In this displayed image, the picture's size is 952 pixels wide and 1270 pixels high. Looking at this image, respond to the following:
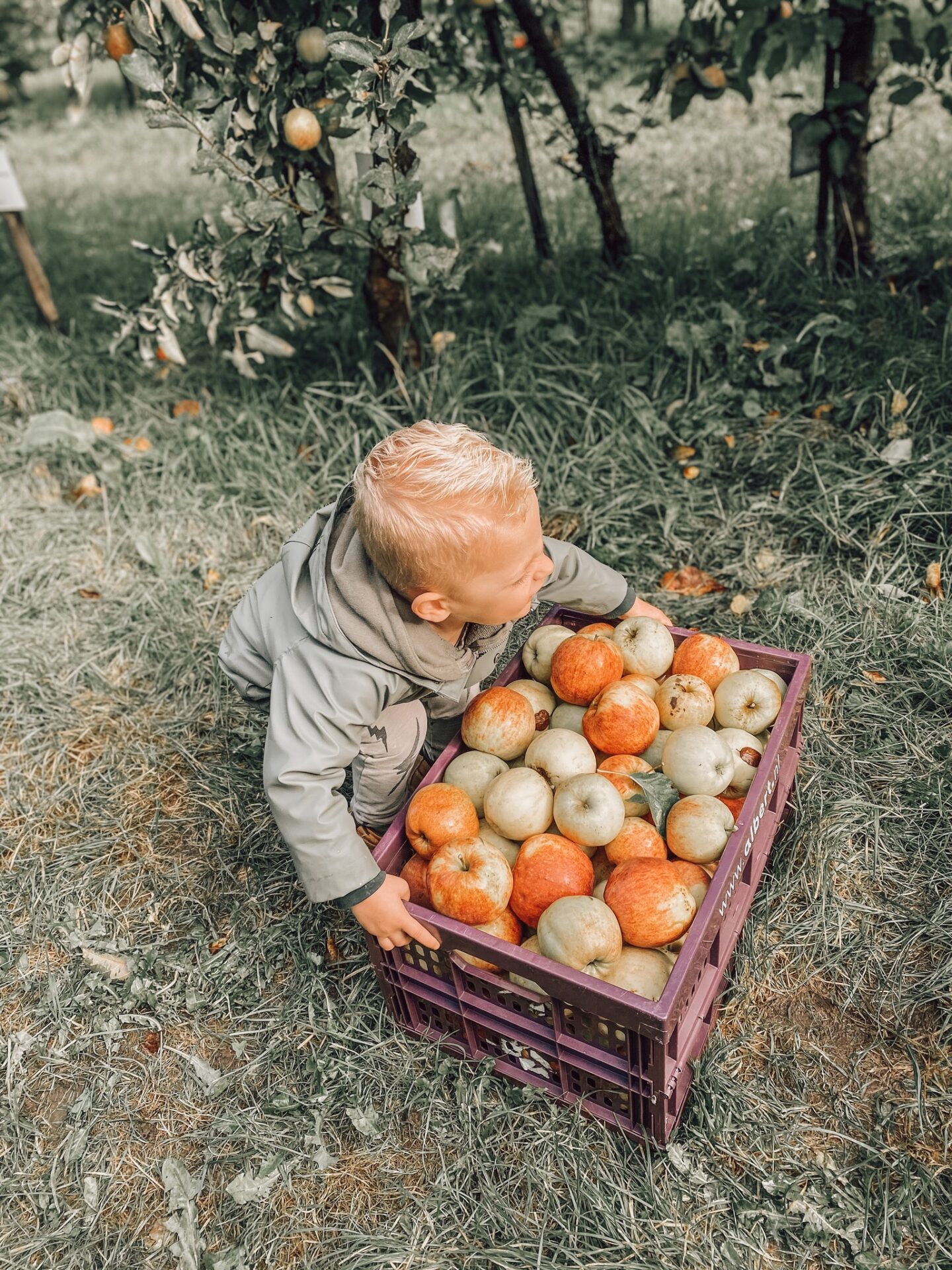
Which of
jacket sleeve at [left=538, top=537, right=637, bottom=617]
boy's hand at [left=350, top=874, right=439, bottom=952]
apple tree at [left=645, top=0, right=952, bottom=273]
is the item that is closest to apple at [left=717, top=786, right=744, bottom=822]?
jacket sleeve at [left=538, top=537, right=637, bottom=617]

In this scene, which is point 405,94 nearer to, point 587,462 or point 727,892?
point 587,462

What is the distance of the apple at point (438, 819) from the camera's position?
1848 mm

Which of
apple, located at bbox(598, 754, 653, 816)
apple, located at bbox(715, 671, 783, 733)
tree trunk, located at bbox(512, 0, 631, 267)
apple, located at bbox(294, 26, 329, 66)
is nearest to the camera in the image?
apple, located at bbox(598, 754, 653, 816)

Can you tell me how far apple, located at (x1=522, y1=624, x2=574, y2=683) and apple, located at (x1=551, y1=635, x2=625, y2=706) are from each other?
0.34 feet

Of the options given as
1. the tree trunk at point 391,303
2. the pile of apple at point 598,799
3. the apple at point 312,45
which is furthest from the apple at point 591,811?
the apple at point 312,45

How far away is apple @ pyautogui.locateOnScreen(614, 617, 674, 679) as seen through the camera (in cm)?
221

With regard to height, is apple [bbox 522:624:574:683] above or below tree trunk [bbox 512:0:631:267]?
below

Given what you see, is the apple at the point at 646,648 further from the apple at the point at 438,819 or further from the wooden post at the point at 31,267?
the wooden post at the point at 31,267

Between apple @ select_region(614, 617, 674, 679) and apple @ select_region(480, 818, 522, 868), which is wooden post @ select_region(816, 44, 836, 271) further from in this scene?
apple @ select_region(480, 818, 522, 868)

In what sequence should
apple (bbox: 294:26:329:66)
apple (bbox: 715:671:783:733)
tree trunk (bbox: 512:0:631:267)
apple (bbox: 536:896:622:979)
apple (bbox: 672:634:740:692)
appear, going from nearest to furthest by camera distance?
apple (bbox: 536:896:622:979)
apple (bbox: 715:671:783:733)
apple (bbox: 672:634:740:692)
apple (bbox: 294:26:329:66)
tree trunk (bbox: 512:0:631:267)

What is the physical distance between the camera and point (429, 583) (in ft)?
5.73

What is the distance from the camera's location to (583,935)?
1.60 metres

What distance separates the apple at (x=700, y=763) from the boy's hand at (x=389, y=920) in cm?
61

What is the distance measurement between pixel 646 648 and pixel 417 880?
0.79 metres
